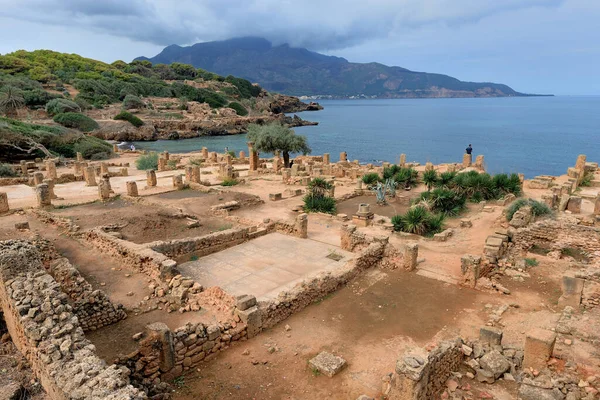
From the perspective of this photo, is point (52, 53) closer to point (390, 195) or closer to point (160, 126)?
point (160, 126)

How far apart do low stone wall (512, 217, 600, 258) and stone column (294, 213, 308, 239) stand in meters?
7.65

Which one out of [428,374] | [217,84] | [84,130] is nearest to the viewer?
[428,374]

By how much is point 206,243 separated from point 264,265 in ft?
8.03

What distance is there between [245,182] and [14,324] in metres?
21.4

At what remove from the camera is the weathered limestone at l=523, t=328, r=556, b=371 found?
7.34 metres

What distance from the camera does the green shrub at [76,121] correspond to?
60156 mm

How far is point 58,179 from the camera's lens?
27.2m

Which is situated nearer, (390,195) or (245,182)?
(390,195)

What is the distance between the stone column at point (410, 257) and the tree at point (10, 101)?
7260 cm

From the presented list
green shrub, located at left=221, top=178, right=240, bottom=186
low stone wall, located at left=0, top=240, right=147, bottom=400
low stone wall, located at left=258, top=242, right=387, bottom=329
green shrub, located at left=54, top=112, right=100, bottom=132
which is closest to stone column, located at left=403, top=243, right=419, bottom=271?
low stone wall, located at left=258, top=242, right=387, bottom=329

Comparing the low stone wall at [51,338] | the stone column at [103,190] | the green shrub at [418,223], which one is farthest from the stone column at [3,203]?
the green shrub at [418,223]

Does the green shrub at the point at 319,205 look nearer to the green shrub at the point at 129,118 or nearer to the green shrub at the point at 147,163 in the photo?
the green shrub at the point at 147,163

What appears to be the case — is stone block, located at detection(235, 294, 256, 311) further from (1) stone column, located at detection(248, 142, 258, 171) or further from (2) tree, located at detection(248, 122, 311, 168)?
(2) tree, located at detection(248, 122, 311, 168)

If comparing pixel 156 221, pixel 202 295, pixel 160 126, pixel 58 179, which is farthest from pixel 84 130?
pixel 202 295
